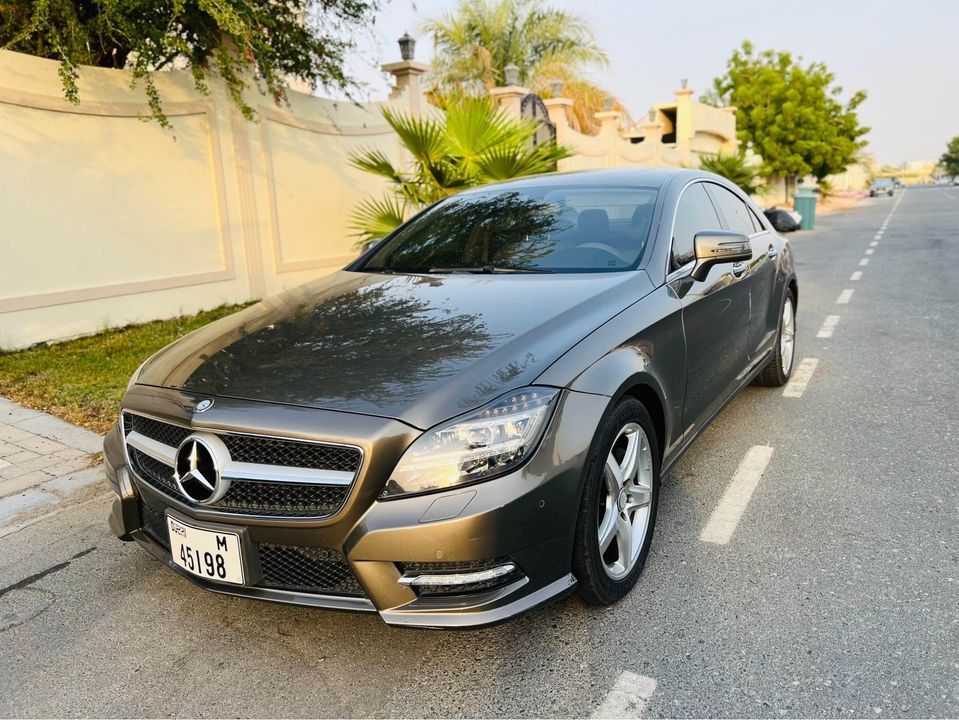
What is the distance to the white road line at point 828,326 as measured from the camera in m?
7.47

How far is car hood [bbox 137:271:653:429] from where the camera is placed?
92.8 inches

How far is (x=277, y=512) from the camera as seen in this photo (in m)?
2.28

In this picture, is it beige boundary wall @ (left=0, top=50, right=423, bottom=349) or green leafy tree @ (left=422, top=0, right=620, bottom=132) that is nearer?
beige boundary wall @ (left=0, top=50, right=423, bottom=349)

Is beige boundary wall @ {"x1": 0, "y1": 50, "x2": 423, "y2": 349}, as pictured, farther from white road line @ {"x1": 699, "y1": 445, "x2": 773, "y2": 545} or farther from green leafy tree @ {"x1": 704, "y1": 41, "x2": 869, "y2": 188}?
green leafy tree @ {"x1": 704, "y1": 41, "x2": 869, "y2": 188}

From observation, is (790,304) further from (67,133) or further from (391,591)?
(67,133)

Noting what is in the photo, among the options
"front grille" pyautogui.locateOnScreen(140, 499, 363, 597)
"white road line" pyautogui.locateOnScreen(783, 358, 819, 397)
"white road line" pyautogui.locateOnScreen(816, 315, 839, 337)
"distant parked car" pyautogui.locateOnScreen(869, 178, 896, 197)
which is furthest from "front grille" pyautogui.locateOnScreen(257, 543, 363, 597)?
"distant parked car" pyautogui.locateOnScreen(869, 178, 896, 197)

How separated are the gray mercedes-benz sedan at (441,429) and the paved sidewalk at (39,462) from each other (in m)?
1.45

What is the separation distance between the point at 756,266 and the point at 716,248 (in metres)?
1.26

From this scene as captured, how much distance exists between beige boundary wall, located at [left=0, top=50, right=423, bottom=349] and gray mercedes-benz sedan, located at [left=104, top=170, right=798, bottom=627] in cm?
483

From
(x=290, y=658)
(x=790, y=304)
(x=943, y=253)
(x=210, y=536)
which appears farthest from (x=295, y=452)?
(x=943, y=253)

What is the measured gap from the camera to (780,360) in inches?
213

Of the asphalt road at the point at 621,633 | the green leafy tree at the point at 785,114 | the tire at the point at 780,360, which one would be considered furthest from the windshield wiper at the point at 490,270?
the green leafy tree at the point at 785,114

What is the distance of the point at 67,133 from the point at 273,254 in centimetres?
273

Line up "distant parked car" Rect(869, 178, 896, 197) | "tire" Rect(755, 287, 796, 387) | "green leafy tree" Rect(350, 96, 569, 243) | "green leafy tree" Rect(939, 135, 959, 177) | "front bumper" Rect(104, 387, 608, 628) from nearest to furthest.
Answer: "front bumper" Rect(104, 387, 608, 628)
"tire" Rect(755, 287, 796, 387)
"green leafy tree" Rect(350, 96, 569, 243)
"distant parked car" Rect(869, 178, 896, 197)
"green leafy tree" Rect(939, 135, 959, 177)
